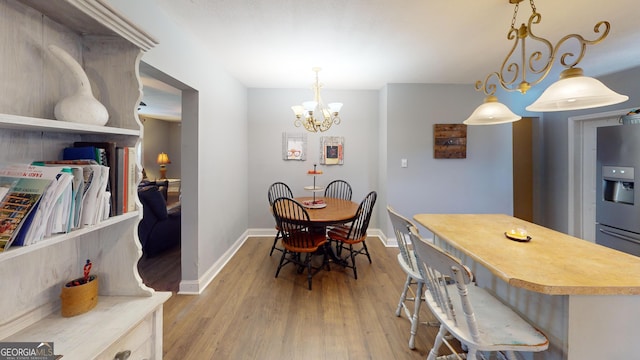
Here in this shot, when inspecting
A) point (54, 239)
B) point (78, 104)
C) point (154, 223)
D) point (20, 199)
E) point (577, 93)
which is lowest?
point (154, 223)

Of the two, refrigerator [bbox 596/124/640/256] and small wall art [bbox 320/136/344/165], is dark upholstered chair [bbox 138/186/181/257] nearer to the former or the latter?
small wall art [bbox 320/136/344/165]

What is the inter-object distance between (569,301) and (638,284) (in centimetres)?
23

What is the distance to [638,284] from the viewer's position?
972 mm

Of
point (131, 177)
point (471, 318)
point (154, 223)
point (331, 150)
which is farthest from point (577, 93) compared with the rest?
point (154, 223)

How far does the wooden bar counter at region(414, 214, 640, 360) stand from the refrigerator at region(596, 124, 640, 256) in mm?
2277

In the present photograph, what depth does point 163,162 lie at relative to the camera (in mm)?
6742

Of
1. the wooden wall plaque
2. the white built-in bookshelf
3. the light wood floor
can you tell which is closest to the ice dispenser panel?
the wooden wall plaque

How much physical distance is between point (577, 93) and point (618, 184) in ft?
8.60

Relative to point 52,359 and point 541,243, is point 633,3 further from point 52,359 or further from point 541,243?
point 52,359

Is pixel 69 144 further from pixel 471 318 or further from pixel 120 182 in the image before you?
pixel 471 318

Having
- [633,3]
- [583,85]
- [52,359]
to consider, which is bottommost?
[52,359]

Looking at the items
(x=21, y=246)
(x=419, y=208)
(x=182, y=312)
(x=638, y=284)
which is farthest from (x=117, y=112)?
(x=419, y=208)

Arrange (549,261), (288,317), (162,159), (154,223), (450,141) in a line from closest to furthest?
(549,261) < (288,317) < (154,223) < (450,141) < (162,159)

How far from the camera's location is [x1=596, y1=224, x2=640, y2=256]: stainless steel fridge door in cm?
267
